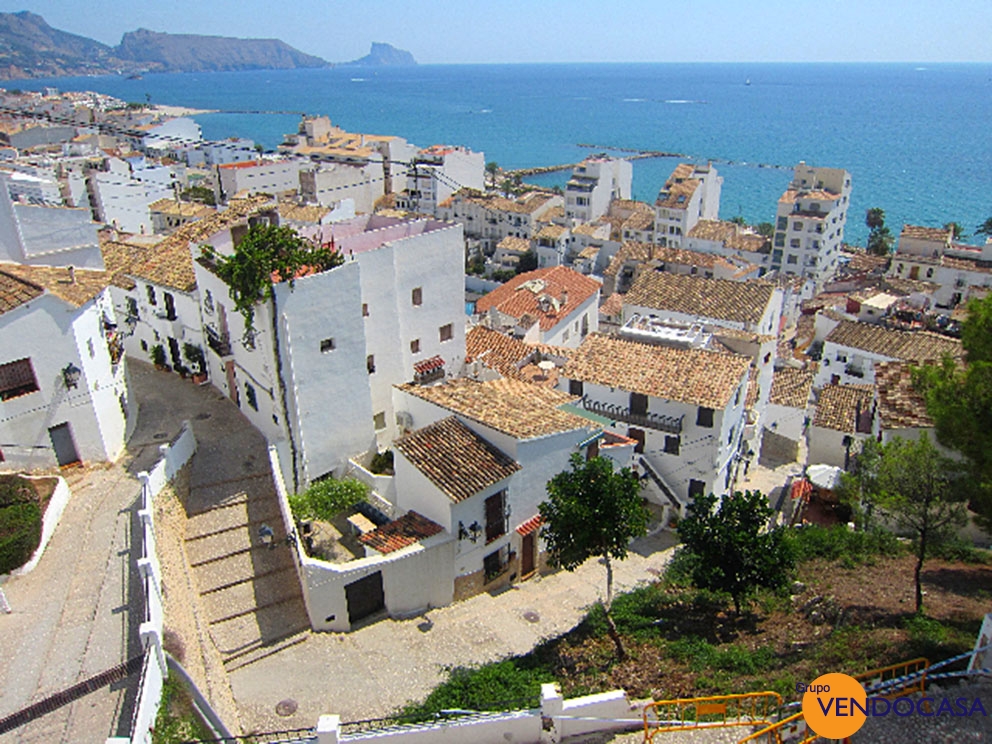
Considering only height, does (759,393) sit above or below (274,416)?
below

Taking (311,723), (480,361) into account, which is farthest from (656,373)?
(311,723)

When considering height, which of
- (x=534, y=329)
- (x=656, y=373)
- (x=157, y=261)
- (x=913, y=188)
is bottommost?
(x=913, y=188)

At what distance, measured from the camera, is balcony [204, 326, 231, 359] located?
94.0ft

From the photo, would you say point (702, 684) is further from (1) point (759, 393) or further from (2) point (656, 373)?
(1) point (759, 393)

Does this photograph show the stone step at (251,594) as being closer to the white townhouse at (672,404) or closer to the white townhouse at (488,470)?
the white townhouse at (488,470)

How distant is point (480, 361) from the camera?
34.3 metres

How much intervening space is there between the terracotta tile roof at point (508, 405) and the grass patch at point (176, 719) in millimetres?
11907

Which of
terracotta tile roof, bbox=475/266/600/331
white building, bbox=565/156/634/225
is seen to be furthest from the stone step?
white building, bbox=565/156/634/225

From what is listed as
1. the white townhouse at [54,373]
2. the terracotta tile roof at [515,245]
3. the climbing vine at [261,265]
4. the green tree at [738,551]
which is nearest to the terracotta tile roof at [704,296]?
the green tree at [738,551]

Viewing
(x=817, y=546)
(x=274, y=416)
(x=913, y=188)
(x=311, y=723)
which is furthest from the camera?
(x=913, y=188)

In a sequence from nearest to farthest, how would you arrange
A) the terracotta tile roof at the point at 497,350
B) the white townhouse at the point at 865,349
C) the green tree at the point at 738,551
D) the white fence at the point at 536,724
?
the white fence at the point at 536,724
the green tree at the point at 738,551
the terracotta tile roof at the point at 497,350
the white townhouse at the point at 865,349

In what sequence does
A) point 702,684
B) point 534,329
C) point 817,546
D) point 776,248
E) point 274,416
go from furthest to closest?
point 776,248 → point 534,329 → point 274,416 → point 817,546 → point 702,684

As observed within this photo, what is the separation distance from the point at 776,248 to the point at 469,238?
41.5m

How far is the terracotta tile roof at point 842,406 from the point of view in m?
38.1
